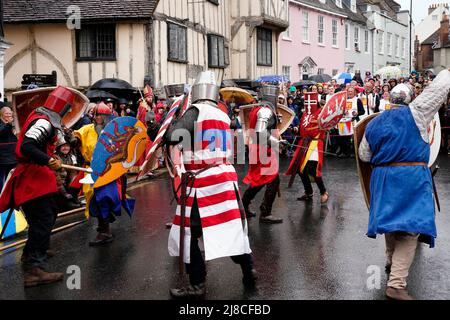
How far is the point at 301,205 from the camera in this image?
9203 mm

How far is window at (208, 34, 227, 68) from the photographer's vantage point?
20.4 metres

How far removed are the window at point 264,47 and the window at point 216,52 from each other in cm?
285

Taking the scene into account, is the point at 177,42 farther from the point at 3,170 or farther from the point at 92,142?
the point at 92,142

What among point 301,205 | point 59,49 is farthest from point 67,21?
point 301,205

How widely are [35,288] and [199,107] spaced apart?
228cm

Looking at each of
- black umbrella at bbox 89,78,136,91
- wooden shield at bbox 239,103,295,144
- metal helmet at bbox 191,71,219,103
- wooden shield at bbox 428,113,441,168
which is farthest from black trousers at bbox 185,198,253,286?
black umbrella at bbox 89,78,136,91

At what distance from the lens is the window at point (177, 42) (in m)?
17.5

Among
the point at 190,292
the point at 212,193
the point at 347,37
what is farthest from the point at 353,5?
the point at 190,292

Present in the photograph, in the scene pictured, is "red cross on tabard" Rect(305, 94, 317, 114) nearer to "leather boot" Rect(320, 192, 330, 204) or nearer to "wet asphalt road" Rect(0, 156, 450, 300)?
"leather boot" Rect(320, 192, 330, 204)

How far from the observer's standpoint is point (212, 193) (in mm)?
5020

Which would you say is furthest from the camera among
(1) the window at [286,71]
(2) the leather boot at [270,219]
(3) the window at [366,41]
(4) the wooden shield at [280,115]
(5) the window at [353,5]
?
(3) the window at [366,41]

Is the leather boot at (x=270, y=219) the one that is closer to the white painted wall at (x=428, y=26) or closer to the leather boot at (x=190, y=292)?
the leather boot at (x=190, y=292)

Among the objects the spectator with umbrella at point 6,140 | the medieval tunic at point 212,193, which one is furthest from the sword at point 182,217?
the spectator with umbrella at point 6,140
